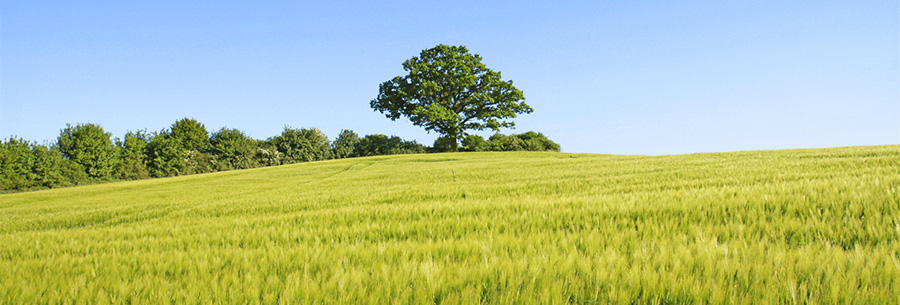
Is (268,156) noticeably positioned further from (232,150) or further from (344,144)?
(344,144)

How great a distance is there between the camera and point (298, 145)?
43969 millimetres


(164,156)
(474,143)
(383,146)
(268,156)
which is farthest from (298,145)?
(474,143)

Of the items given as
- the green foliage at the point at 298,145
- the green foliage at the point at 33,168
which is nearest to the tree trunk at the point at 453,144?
the green foliage at the point at 298,145

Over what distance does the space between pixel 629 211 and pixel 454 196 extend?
310 centimetres

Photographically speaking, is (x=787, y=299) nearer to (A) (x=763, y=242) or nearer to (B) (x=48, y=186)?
(A) (x=763, y=242)

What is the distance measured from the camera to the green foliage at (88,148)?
32.2 metres

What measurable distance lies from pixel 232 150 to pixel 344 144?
39.0ft

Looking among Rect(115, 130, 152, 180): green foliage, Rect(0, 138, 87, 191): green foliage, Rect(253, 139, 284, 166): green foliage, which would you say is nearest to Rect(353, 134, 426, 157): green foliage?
Rect(253, 139, 284, 166): green foliage

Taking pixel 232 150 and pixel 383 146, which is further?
pixel 383 146

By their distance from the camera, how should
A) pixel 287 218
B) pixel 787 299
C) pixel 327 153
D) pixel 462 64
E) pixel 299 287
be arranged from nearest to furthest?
pixel 787 299 → pixel 299 287 → pixel 287 218 → pixel 462 64 → pixel 327 153

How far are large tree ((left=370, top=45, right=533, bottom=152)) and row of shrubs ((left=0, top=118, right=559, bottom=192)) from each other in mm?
2709

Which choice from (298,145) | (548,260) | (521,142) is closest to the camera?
(548,260)

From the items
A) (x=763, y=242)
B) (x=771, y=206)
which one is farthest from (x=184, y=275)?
(x=771, y=206)

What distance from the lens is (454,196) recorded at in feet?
19.7
